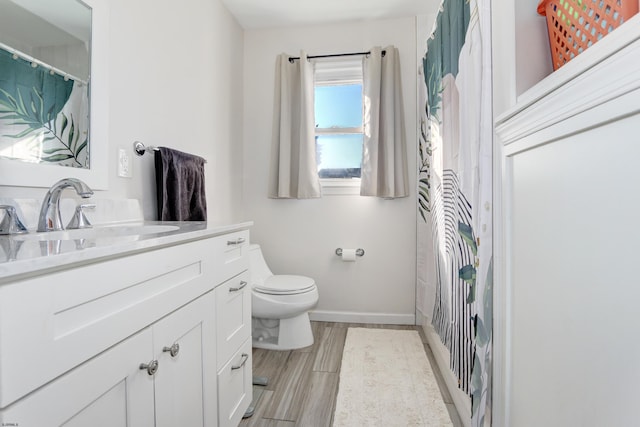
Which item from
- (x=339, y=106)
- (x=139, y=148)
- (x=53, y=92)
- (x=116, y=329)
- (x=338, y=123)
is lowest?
(x=116, y=329)

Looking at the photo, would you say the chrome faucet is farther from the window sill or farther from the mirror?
the window sill

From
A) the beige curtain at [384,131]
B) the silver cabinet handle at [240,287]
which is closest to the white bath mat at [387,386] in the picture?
the silver cabinet handle at [240,287]

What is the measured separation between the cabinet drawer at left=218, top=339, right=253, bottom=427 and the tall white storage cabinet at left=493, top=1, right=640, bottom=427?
0.90m

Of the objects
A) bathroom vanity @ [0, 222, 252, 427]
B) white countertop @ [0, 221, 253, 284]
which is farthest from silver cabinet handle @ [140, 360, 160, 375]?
white countertop @ [0, 221, 253, 284]

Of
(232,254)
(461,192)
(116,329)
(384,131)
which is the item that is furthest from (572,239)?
(384,131)

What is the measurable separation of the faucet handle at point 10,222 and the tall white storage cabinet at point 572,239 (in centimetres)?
134

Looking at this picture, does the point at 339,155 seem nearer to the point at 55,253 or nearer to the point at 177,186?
the point at 177,186

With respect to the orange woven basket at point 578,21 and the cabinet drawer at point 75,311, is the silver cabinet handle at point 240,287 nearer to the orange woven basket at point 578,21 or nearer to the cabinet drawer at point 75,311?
the cabinet drawer at point 75,311

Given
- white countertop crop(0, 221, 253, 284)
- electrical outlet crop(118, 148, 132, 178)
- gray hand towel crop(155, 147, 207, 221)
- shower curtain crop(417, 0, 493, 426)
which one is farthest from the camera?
gray hand towel crop(155, 147, 207, 221)

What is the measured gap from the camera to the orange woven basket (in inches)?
23.6

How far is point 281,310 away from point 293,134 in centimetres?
134

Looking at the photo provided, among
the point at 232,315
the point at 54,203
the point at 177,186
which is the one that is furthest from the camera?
the point at 177,186

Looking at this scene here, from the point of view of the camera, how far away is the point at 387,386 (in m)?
1.68

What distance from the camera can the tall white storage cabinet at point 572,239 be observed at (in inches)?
19.2
